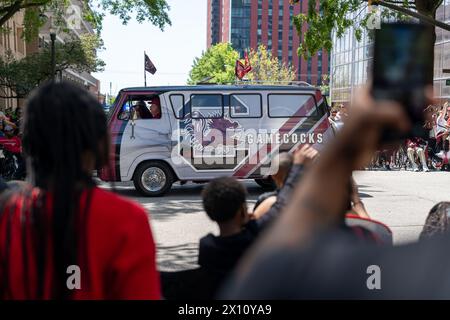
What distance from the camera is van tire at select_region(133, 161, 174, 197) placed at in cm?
1203

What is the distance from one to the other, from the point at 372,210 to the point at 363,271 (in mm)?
9716

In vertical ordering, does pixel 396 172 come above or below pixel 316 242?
below

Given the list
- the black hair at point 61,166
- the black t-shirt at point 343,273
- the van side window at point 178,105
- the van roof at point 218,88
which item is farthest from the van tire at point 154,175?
the black t-shirt at point 343,273

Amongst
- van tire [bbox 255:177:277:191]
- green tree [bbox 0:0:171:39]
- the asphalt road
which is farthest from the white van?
green tree [bbox 0:0:171:39]

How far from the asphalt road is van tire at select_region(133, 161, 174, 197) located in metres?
0.19

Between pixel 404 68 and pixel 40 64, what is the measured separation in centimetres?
3511

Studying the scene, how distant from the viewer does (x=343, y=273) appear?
3.61 ft

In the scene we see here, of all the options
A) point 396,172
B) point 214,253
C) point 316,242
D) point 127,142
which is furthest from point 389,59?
point 396,172

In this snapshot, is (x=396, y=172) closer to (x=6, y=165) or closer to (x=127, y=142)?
(x=127, y=142)

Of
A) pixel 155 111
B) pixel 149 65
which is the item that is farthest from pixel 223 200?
pixel 149 65

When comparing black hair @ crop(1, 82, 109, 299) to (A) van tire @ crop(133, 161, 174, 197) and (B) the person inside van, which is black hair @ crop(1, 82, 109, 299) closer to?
(B) the person inside van

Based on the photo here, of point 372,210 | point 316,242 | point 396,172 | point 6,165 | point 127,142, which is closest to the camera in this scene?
point 316,242

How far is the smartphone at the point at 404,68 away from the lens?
42.7 inches
